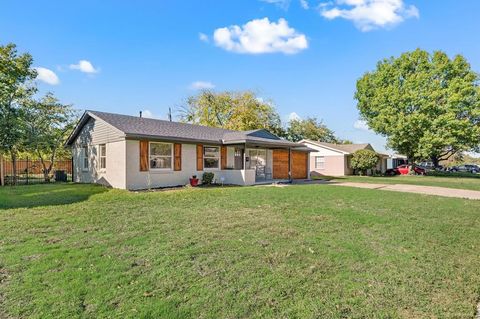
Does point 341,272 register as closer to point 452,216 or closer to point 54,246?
point 54,246

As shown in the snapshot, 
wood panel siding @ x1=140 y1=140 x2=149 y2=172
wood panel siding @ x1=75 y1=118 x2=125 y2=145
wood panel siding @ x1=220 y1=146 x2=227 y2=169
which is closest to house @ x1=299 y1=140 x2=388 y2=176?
wood panel siding @ x1=220 y1=146 x2=227 y2=169

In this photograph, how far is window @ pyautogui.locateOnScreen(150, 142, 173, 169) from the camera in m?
14.5

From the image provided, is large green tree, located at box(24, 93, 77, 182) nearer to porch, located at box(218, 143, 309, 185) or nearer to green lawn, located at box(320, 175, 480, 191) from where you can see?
porch, located at box(218, 143, 309, 185)

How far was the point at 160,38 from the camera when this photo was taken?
15.8m

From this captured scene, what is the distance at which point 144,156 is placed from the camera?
14.0 meters

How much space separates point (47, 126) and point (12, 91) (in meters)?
3.34

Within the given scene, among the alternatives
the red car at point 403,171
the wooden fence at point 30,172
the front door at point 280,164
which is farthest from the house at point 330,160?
the wooden fence at point 30,172

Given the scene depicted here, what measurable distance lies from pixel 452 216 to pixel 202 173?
11443 millimetres

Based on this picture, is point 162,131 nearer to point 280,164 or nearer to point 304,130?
point 280,164

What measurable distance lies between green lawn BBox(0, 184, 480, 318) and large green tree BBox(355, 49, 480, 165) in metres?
24.0

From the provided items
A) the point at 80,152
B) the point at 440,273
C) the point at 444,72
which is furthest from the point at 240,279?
the point at 444,72

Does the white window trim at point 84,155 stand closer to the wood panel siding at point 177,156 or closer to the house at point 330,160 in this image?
the wood panel siding at point 177,156

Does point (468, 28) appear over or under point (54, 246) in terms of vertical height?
over

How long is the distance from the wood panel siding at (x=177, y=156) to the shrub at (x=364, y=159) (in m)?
21.1
